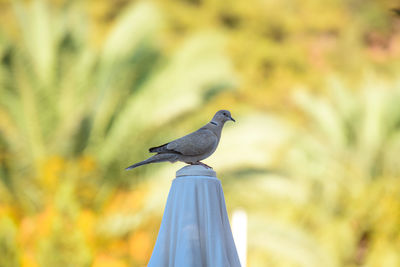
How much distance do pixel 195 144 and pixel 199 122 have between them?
12.6 m

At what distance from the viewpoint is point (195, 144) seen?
12.6 ft

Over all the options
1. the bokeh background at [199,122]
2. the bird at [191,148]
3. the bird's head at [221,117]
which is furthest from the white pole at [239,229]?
the bokeh background at [199,122]

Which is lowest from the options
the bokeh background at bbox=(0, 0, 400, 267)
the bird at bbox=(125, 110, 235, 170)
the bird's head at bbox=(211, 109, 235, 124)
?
the bird at bbox=(125, 110, 235, 170)

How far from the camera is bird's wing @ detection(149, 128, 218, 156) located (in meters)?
3.83

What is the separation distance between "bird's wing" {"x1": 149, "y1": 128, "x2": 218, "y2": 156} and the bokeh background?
10249 mm

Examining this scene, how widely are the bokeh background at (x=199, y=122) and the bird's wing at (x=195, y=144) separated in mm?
10249

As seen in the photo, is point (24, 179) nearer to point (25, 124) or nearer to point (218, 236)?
point (25, 124)

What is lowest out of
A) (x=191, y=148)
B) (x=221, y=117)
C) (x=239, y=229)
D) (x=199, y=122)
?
(x=191, y=148)

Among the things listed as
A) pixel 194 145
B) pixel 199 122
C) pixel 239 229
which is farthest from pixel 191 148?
pixel 199 122

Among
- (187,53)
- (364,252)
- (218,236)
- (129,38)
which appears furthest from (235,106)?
(218,236)

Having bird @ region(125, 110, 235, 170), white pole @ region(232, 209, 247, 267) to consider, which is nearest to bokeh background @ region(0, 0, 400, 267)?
white pole @ region(232, 209, 247, 267)

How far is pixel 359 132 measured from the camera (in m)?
18.8

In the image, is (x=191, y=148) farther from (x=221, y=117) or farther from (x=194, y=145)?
(x=221, y=117)

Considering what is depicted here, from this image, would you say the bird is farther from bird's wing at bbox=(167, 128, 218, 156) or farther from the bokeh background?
the bokeh background
